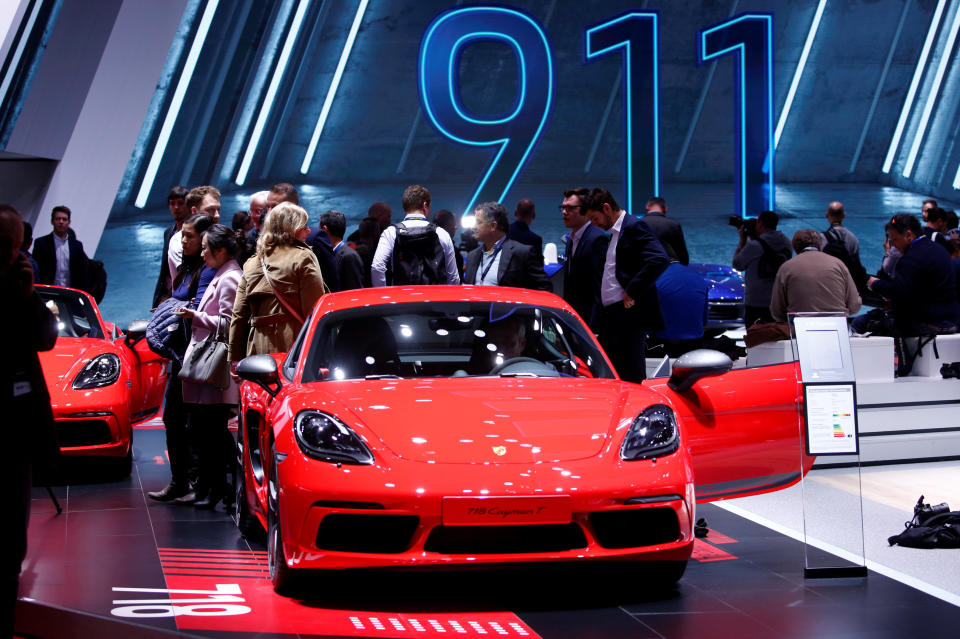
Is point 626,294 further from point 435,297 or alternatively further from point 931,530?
point 931,530

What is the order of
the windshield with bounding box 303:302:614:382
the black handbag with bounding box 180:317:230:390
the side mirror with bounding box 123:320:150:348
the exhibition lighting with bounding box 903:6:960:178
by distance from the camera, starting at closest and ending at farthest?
the windshield with bounding box 303:302:614:382
the black handbag with bounding box 180:317:230:390
the side mirror with bounding box 123:320:150:348
the exhibition lighting with bounding box 903:6:960:178

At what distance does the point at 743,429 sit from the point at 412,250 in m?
3.38

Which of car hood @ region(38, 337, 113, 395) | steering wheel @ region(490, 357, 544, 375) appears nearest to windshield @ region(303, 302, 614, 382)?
steering wheel @ region(490, 357, 544, 375)

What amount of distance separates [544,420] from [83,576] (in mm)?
2068

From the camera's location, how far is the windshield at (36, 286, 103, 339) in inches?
298

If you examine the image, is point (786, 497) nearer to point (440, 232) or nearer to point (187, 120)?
point (440, 232)

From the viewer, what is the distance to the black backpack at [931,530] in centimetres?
514

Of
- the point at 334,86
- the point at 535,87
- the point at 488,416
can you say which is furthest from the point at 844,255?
the point at 334,86

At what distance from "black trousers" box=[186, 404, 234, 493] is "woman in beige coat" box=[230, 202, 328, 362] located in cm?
33

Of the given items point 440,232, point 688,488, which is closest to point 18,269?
point 688,488

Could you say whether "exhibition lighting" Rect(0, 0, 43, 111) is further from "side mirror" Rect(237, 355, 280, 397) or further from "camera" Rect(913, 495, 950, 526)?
"camera" Rect(913, 495, 950, 526)

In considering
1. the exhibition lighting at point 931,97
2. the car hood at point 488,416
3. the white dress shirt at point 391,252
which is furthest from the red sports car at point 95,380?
the exhibition lighting at point 931,97

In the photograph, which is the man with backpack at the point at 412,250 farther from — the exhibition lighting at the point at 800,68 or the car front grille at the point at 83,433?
the exhibition lighting at the point at 800,68

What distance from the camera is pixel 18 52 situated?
11.6m
